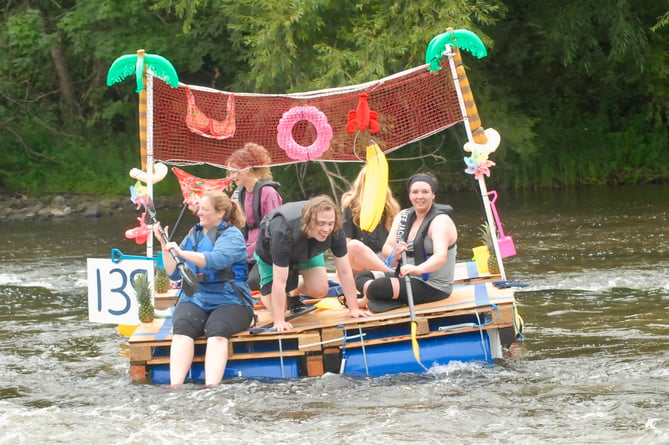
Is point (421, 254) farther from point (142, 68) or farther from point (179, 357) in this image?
point (142, 68)

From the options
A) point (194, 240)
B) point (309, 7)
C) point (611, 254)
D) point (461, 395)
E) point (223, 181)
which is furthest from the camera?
point (309, 7)

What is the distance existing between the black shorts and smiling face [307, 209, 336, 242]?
81 centimetres

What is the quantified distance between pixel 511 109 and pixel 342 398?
16714 millimetres

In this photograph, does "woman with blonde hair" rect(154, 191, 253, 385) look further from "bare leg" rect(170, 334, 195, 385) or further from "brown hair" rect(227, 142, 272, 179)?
"brown hair" rect(227, 142, 272, 179)

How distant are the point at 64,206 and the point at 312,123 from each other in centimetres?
1621

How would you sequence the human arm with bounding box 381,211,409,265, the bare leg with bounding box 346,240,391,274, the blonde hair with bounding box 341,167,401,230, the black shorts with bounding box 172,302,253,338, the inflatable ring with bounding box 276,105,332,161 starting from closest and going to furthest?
the black shorts with bounding box 172,302,253,338, the human arm with bounding box 381,211,409,265, the bare leg with bounding box 346,240,391,274, the blonde hair with bounding box 341,167,401,230, the inflatable ring with bounding box 276,105,332,161

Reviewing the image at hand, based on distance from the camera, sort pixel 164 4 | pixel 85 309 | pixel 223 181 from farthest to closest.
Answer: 1. pixel 164 4
2. pixel 85 309
3. pixel 223 181

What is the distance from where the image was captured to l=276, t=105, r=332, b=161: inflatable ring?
9.14 meters

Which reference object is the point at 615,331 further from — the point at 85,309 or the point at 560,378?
the point at 85,309

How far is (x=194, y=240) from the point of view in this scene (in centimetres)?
772

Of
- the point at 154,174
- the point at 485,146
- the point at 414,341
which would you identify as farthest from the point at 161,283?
the point at 485,146

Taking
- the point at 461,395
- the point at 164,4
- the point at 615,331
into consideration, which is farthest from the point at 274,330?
the point at 164,4

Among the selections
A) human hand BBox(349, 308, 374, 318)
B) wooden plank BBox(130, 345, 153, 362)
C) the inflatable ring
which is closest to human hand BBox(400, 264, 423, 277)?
human hand BBox(349, 308, 374, 318)

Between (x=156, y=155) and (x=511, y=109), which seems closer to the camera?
(x=156, y=155)
